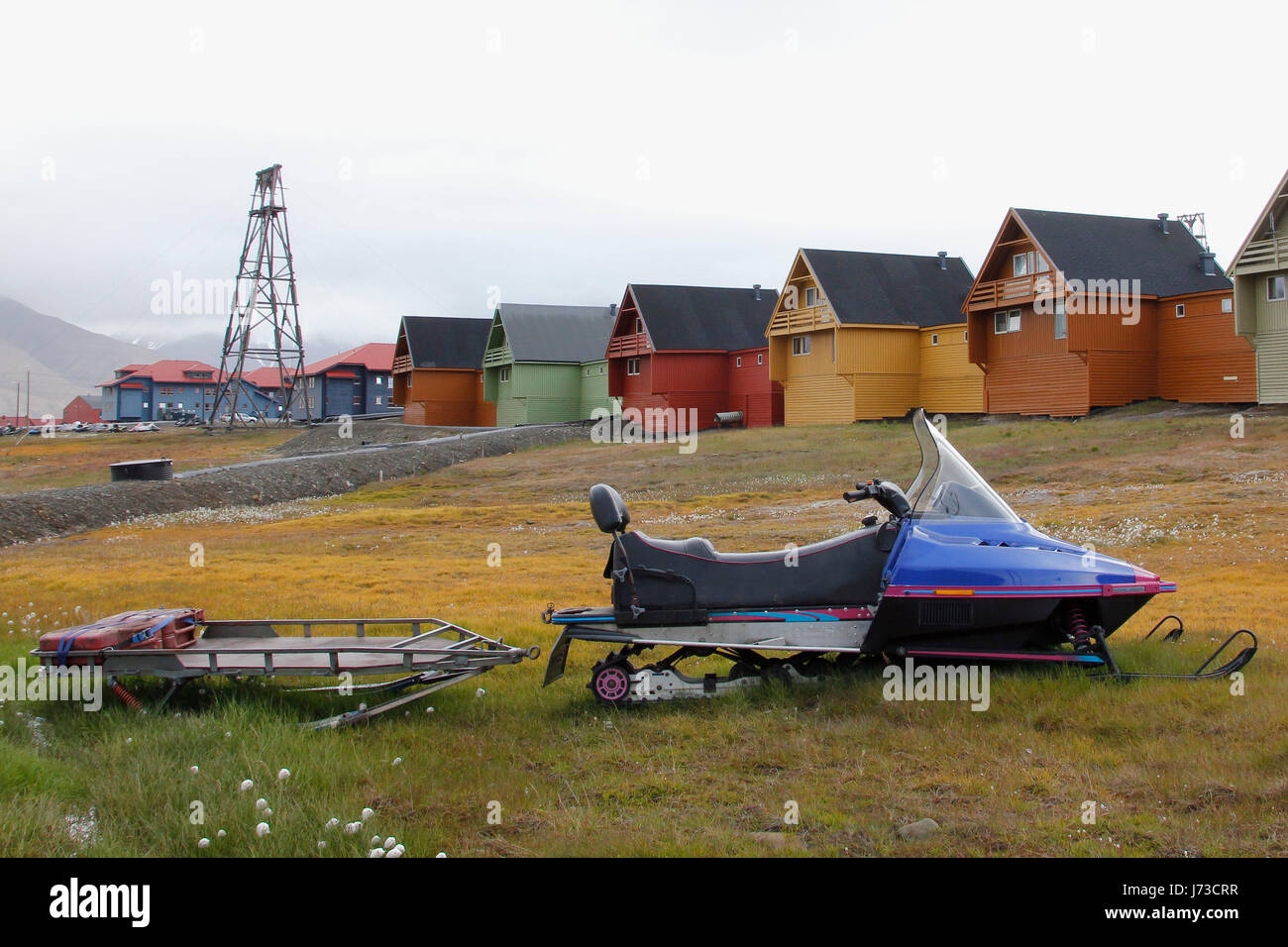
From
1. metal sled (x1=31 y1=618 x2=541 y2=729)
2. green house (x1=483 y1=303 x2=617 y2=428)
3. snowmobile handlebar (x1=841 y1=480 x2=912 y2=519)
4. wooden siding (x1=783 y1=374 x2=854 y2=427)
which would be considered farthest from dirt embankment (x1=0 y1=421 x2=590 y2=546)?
snowmobile handlebar (x1=841 y1=480 x2=912 y2=519)

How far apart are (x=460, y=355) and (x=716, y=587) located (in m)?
69.1

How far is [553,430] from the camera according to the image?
5303cm

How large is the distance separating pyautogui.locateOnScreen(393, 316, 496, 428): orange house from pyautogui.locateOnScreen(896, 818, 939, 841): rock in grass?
226 feet

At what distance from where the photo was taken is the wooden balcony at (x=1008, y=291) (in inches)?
1523

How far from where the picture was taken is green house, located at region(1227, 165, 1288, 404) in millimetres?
32625

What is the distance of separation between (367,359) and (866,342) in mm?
69069

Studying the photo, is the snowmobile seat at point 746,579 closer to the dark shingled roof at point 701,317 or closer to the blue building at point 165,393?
the dark shingled roof at point 701,317

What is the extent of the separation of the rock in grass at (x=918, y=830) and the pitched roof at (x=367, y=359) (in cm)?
9979

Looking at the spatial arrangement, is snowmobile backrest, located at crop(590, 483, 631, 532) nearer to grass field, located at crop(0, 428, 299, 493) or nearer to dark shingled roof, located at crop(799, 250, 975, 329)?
grass field, located at crop(0, 428, 299, 493)

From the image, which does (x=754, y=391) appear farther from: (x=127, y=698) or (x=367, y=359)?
→ (x=367, y=359)

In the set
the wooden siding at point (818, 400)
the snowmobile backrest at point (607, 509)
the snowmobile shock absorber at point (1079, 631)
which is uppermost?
the wooden siding at point (818, 400)

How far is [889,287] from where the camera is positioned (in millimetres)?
48406

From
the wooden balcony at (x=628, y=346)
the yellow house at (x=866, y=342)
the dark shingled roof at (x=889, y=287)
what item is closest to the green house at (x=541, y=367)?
the wooden balcony at (x=628, y=346)

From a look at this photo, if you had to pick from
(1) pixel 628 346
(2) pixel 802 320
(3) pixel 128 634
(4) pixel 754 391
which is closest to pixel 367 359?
(1) pixel 628 346
